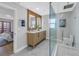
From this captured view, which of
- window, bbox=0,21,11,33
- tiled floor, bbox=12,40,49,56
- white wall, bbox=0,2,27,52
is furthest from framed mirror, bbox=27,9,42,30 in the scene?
window, bbox=0,21,11,33

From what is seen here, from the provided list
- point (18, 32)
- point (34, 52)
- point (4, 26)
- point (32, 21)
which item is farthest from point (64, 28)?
point (4, 26)

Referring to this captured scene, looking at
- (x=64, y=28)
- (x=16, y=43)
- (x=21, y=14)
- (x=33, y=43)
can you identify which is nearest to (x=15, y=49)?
(x=16, y=43)

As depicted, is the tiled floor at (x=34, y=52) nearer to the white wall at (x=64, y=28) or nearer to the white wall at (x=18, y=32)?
the white wall at (x=18, y=32)

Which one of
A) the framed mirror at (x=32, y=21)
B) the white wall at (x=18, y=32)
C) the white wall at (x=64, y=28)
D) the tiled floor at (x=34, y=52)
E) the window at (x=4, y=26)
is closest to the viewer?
the tiled floor at (x=34, y=52)

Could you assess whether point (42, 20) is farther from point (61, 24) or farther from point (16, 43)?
point (16, 43)

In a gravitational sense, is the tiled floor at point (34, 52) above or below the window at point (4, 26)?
below

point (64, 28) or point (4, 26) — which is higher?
point (4, 26)

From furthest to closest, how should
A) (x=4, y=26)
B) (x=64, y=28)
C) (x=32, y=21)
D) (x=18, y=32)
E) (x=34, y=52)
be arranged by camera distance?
(x=4, y=26)
(x=64, y=28)
(x=32, y=21)
(x=18, y=32)
(x=34, y=52)

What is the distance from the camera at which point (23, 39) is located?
465cm

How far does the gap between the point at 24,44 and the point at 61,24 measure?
10.7ft

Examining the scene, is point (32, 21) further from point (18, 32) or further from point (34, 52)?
point (34, 52)

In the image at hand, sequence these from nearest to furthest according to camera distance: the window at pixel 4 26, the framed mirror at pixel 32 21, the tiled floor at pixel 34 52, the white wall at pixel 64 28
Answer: the tiled floor at pixel 34 52
the framed mirror at pixel 32 21
the white wall at pixel 64 28
the window at pixel 4 26

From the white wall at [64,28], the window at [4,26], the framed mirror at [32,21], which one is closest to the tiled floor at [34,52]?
the framed mirror at [32,21]

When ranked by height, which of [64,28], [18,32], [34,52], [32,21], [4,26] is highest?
[32,21]
